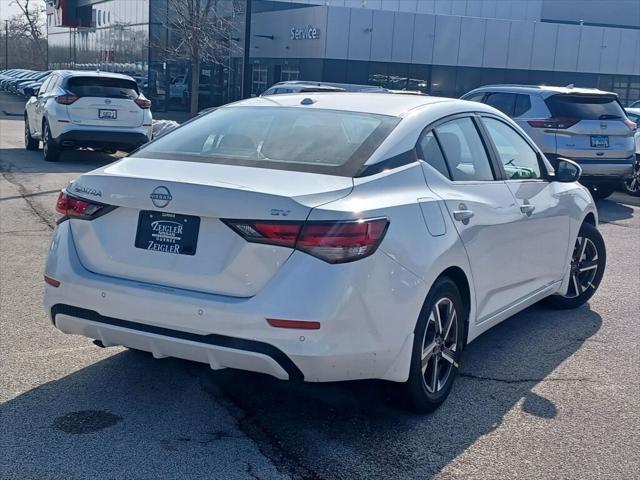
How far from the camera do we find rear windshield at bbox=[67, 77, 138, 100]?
16.4m

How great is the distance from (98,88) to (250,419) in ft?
42.6

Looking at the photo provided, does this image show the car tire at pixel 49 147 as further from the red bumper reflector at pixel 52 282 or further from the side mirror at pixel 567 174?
the red bumper reflector at pixel 52 282

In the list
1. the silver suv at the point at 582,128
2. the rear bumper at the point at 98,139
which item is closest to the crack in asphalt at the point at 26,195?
the rear bumper at the point at 98,139

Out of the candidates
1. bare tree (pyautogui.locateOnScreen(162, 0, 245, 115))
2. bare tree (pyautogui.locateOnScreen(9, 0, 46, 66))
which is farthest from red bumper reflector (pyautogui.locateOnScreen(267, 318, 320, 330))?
bare tree (pyautogui.locateOnScreen(9, 0, 46, 66))

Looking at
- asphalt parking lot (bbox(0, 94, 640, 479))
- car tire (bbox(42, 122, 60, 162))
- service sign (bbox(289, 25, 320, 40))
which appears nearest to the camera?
asphalt parking lot (bbox(0, 94, 640, 479))

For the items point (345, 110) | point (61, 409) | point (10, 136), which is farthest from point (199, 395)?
point (10, 136)

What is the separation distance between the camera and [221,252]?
13.6ft

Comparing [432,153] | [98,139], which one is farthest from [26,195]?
[432,153]

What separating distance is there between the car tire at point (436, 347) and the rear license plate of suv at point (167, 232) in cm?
126

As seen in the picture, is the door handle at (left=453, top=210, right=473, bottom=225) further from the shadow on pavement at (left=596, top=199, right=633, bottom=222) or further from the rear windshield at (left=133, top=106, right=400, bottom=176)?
the shadow on pavement at (left=596, top=199, right=633, bottom=222)

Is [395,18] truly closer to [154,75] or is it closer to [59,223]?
[154,75]

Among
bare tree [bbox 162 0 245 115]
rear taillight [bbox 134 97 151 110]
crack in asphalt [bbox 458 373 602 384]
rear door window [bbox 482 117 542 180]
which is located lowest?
crack in asphalt [bbox 458 373 602 384]

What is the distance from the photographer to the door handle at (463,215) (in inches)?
195

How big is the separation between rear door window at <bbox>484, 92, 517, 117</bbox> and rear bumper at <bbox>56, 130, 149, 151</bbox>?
6.61m
